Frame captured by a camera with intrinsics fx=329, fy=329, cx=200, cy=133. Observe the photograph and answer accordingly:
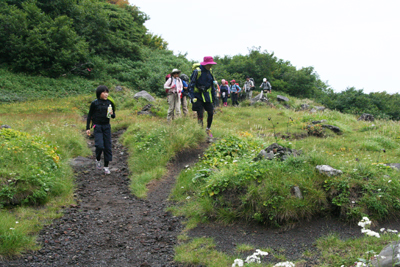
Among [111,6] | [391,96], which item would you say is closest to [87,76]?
[111,6]

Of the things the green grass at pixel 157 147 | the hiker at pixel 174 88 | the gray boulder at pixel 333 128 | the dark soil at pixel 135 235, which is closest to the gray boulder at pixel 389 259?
the dark soil at pixel 135 235

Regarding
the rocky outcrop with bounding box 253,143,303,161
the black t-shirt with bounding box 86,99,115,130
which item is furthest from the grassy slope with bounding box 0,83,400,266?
the black t-shirt with bounding box 86,99,115,130

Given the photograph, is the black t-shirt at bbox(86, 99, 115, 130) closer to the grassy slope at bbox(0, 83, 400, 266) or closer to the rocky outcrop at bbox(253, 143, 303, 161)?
the grassy slope at bbox(0, 83, 400, 266)

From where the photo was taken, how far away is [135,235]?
17.6 ft

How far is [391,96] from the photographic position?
31125 mm

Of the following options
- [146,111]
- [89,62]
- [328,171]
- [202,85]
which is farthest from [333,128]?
[89,62]

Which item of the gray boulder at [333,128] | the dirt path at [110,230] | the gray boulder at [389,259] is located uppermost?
the gray boulder at [333,128]

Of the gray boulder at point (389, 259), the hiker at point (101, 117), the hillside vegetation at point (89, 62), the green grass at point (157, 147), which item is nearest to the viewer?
the gray boulder at point (389, 259)

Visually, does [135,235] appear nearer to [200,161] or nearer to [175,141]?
[200,161]

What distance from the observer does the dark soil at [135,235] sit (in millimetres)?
4547

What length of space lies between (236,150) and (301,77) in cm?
2885

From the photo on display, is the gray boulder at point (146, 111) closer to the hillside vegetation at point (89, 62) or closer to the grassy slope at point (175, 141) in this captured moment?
the grassy slope at point (175, 141)

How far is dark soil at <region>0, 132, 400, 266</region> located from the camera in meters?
4.55

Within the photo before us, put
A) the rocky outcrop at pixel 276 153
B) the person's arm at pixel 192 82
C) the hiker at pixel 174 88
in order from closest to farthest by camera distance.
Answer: the rocky outcrop at pixel 276 153 → the person's arm at pixel 192 82 → the hiker at pixel 174 88
